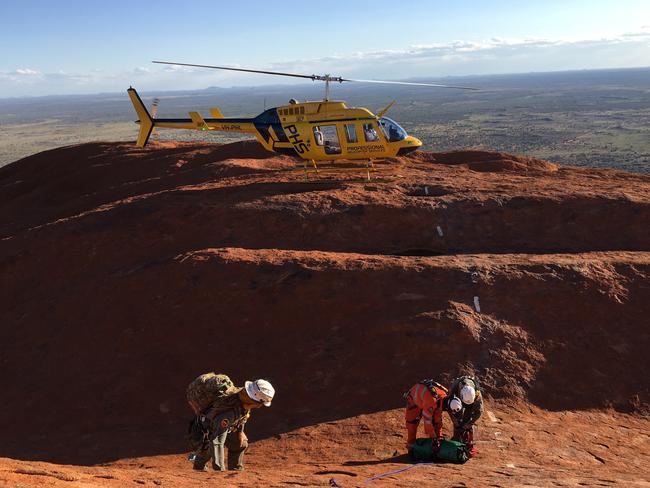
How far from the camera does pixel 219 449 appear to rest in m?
7.31

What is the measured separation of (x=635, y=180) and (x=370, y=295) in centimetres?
1303

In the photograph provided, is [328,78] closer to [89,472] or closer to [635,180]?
[635,180]

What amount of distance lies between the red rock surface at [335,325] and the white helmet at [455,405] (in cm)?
77

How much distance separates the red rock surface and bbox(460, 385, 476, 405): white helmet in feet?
2.87

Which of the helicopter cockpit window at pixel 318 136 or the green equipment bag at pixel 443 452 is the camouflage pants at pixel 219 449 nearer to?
the green equipment bag at pixel 443 452

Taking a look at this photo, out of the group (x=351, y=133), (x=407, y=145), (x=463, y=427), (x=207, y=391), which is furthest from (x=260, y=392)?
(x=407, y=145)

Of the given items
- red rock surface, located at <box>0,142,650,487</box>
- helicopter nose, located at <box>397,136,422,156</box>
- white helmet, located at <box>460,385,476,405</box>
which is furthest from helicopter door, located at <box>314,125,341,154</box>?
white helmet, located at <box>460,385,476,405</box>

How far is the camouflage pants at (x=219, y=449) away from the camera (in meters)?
7.25

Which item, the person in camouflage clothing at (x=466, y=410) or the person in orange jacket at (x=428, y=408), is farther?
the person in orange jacket at (x=428, y=408)

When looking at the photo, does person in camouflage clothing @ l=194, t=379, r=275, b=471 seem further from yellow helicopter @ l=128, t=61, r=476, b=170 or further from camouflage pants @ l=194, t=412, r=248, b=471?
yellow helicopter @ l=128, t=61, r=476, b=170

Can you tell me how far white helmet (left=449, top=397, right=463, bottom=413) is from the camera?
300 inches

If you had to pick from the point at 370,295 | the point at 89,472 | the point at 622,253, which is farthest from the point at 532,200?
the point at 89,472

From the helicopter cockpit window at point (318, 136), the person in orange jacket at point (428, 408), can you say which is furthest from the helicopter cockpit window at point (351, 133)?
the person in orange jacket at point (428, 408)

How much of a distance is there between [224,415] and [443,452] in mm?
3092
